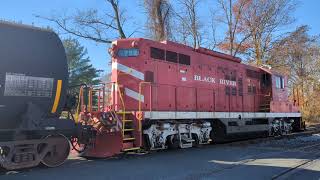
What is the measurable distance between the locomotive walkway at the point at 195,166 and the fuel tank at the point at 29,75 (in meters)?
1.36

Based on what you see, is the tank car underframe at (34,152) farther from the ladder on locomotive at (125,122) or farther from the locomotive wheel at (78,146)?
the ladder on locomotive at (125,122)

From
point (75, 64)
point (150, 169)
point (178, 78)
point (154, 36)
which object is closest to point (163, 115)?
point (178, 78)

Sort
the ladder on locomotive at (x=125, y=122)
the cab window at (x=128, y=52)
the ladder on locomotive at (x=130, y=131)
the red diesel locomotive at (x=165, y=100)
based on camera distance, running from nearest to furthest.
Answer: the ladder on locomotive at (x=125, y=122), the ladder on locomotive at (x=130, y=131), the red diesel locomotive at (x=165, y=100), the cab window at (x=128, y=52)

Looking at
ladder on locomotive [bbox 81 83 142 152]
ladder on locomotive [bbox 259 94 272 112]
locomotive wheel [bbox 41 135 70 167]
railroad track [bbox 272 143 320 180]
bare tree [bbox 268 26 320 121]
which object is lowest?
railroad track [bbox 272 143 320 180]

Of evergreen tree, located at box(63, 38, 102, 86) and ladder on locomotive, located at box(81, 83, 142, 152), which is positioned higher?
evergreen tree, located at box(63, 38, 102, 86)

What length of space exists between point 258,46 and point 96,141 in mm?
28166

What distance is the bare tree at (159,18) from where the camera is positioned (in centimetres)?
2725

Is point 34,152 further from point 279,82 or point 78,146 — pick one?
point 279,82

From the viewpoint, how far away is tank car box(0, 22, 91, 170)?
876cm

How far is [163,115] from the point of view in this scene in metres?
13.4

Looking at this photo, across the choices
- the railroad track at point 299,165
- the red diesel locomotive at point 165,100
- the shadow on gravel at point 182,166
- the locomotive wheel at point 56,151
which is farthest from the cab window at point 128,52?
the railroad track at point 299,165

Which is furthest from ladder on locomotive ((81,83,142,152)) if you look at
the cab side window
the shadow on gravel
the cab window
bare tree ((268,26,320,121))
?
bare tree ((268,26,320,121))

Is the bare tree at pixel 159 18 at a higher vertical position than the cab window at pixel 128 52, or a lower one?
higher

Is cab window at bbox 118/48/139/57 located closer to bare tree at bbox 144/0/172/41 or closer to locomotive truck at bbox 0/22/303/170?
locomotive truck at bbox 0/22/303/170
